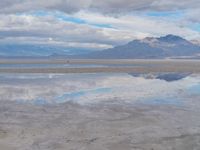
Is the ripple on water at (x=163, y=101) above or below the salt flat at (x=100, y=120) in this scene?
below

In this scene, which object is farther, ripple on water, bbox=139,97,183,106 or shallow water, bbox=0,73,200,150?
ripple on water, bbox=139,97,183,106

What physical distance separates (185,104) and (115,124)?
7.07 meters

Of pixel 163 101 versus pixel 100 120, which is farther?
pixel 163 101

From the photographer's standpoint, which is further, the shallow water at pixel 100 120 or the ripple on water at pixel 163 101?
the ripple on water at pixel 163 101

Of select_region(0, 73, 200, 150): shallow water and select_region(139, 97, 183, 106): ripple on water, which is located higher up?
select_region(0, 73, 200, 150): shallow water

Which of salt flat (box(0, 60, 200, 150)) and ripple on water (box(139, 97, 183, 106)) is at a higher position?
salt flat (box(0, 60, 200, 150))

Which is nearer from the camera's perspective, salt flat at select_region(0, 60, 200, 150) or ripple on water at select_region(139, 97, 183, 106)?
salt flat at select_region(0, 60, 200, 150)

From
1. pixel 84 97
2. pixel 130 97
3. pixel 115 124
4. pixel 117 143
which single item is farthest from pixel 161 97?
pixel 117 143

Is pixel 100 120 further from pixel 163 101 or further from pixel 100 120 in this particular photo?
pixel 163 101

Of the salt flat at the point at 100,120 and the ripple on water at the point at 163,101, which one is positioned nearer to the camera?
the salt flat at the point at 100,120

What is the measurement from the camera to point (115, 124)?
18.4 meters

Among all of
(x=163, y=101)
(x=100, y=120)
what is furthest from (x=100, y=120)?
(x=163, y=101)

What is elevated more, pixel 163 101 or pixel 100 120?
pixel 100 120

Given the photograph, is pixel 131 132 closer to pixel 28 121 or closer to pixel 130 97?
pixel 28 121
